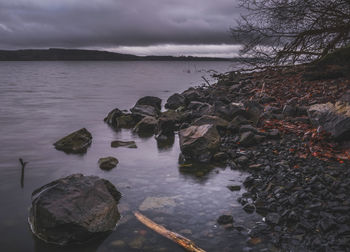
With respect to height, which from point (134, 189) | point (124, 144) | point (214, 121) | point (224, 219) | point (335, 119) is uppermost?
point (335, 119)

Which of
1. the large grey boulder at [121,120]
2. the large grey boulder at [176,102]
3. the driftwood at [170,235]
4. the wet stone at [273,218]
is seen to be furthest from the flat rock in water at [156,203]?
the large grey boulder at [176,102]

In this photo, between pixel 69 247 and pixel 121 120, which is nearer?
pixel 69 247

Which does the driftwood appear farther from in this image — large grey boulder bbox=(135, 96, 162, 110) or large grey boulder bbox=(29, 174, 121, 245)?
large grey boulder bbox=(135, 96, 162, 110)

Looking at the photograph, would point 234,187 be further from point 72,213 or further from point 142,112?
point 142,112

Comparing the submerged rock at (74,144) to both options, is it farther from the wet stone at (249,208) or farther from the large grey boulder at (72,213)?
the wet stone at (249,208)

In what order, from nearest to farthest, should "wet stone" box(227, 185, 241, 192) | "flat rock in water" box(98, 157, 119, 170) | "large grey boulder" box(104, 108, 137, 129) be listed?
"wet stone" box(227, 185, 241, 192), "flat rock in water" box(98, 157, 119, 170), "large grey boulder" box(104, 108, 137, 129)

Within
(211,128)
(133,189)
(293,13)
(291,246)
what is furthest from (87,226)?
(293,13)

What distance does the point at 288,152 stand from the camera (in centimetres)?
709

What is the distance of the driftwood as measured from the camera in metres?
4.27

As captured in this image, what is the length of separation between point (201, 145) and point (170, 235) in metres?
3.64

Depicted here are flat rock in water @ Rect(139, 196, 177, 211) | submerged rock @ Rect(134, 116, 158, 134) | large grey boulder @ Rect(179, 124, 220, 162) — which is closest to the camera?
flat rock in water @ Rect(139, 196, 177, 211)

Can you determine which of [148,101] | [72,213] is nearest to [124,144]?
[72,213]

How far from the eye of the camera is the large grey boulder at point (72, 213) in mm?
4410

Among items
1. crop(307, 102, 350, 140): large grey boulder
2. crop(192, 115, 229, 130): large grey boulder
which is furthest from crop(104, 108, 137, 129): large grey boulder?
crop(307, 102, 350, 140): large grey boulder
